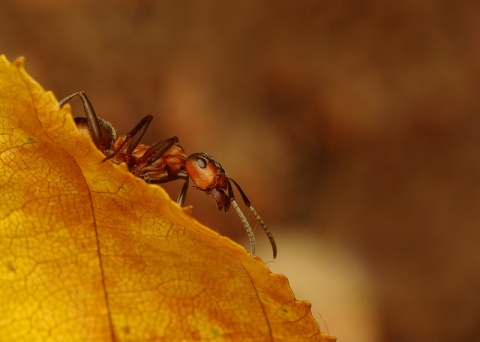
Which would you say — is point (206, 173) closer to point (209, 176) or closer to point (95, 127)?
point (209, 176)

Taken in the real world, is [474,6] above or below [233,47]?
above

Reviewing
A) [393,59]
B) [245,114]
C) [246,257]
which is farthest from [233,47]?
[246,257]

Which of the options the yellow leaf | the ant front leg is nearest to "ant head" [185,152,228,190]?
the ant front leg

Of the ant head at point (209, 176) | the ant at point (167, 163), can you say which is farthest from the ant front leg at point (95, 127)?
the ant head at point (209, 176)

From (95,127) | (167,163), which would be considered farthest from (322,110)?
(95,127)

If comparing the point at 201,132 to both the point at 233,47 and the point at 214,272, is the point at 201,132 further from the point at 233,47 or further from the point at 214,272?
the point at 214,272

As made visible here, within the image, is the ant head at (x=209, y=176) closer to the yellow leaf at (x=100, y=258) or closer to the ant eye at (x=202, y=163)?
the ant eye at (x=202, y=163)

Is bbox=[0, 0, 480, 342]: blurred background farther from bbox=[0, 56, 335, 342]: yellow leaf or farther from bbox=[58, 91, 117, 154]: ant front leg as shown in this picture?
bbox=[0, 56, 335, 342]: yellow leaf
